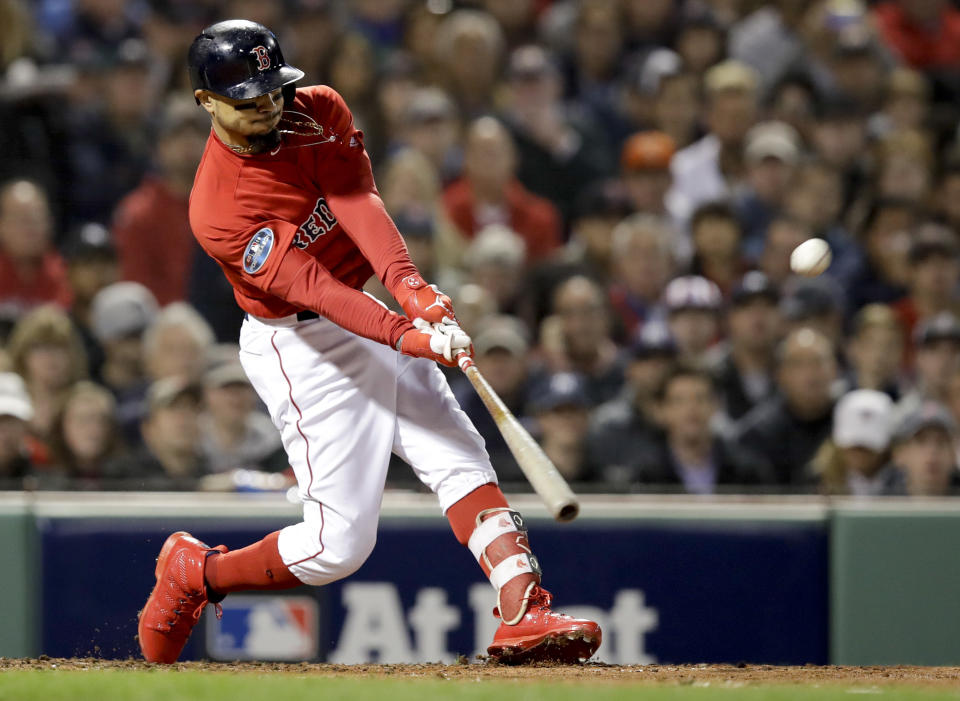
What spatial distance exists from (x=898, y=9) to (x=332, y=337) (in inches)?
234

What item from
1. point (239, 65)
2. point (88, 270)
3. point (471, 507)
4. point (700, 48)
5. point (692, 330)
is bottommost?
point (471, 507)

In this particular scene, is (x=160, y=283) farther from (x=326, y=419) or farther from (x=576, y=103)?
(x=326, y=419)

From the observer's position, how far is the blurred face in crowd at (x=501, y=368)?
6211mm

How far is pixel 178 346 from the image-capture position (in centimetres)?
643

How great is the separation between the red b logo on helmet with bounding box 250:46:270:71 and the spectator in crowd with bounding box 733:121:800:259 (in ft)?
13.3

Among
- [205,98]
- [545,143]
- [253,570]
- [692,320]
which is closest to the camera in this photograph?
[205,98]

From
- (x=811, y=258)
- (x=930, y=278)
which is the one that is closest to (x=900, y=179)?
(x=930, y=278)

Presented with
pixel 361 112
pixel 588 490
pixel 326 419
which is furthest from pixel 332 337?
pixel 361 112

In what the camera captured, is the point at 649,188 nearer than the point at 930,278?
No

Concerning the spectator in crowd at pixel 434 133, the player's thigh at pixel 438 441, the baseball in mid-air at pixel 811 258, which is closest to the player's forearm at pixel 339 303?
the player's thigh at pixel 438 441

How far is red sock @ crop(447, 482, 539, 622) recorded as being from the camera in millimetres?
4055

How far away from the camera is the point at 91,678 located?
381cm

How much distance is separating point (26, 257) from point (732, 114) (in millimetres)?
3736

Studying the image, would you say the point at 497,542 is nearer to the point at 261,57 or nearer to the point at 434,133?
the point at 261,57
